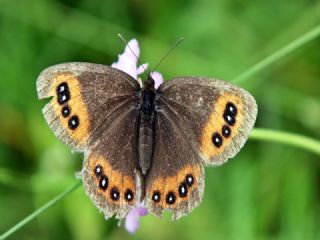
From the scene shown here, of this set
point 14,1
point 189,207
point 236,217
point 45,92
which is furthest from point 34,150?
point 189,207

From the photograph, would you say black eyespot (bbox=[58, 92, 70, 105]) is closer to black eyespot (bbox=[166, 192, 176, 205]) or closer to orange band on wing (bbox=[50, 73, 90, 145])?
orange band on wing (bbox=[50, 73, 90, 145])

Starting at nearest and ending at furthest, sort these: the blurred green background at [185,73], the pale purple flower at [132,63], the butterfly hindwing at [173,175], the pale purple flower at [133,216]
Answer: the butterfly hindwing at [173,175] → the pale purple flower at [133,216] → the pale purple flower at [132,63] → the blurred green background at [185,73]

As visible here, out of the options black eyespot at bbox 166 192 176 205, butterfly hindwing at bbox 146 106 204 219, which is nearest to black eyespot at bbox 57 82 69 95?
butterfly hindwing at bbox 146 106 204 219

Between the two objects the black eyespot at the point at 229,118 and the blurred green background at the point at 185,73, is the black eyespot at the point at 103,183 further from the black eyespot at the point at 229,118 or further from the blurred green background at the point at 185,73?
the blurred green background at the point at 185,73

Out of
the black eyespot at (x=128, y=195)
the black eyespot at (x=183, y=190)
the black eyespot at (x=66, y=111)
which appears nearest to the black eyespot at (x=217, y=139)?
the black eyespot at (x=183, y=190)

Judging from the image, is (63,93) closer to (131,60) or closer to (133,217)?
(131,60)

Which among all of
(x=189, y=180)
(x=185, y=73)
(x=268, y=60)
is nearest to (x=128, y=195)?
(x=189, y=180)

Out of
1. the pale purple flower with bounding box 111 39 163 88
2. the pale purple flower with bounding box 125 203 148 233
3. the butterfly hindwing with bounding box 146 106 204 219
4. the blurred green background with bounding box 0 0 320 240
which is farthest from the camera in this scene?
the blurred green background with bounding box 0 0 320 240
